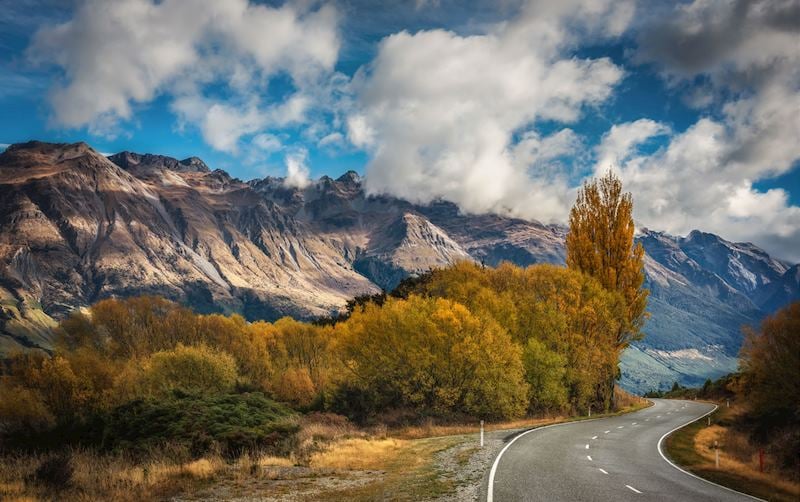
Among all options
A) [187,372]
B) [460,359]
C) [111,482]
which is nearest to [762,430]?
[460,359]

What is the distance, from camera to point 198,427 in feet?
113

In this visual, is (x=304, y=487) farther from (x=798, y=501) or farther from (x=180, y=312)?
(x=180, y=312)

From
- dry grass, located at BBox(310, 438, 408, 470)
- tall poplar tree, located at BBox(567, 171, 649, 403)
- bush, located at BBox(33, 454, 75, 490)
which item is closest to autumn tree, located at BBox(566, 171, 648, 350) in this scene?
tall poplar tree, located at BBox(567, 171, 649, 403)

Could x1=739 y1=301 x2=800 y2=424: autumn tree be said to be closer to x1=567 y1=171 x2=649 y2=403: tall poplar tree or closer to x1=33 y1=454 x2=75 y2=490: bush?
x1=567 y1=171 x2=649 y2=403: tall poplar tree

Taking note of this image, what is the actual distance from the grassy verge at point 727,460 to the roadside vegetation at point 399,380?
Result: 12903 millimetres

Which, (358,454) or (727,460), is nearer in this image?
(358,454)

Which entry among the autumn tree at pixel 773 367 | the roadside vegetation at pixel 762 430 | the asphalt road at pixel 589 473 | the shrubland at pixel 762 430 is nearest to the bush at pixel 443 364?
the asphalt road at pixel 589 473

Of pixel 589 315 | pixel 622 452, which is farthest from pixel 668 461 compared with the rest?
pixel 589 315

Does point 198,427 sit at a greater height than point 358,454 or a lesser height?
greater

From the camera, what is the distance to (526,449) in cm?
2917

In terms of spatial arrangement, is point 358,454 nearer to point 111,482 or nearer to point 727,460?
point 111,482

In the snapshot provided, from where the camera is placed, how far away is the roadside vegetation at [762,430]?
2421 centimetres

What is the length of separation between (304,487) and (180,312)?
302 feet

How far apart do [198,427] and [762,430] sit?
40.4m
